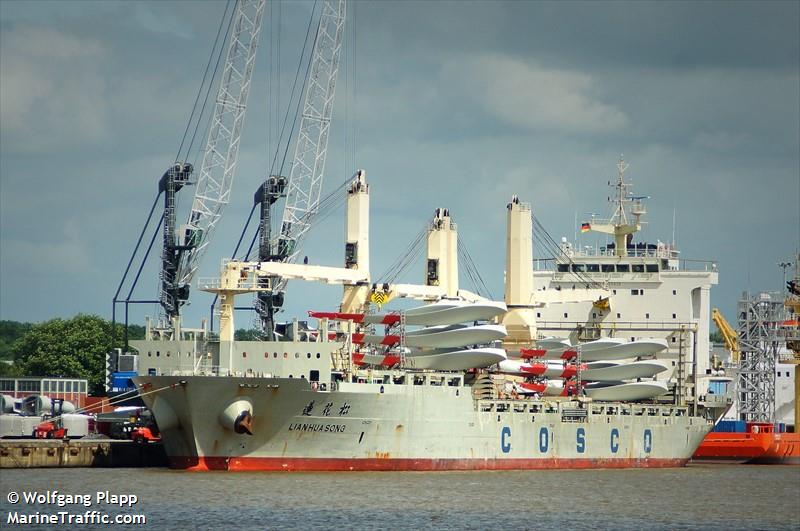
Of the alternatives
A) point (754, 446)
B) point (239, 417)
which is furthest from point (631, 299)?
point (239, 417)

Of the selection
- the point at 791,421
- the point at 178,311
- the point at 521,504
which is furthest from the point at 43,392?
the point at 791,421

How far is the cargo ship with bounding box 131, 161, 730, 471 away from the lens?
5994cm

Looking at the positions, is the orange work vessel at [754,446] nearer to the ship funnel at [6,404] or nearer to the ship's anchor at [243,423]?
the ship's anchor at [243,423]

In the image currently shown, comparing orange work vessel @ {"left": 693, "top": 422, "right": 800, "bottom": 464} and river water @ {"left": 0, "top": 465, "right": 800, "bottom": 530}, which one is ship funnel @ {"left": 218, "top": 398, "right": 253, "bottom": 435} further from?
orange work vessel @ {"left": 693, "top": 422, "right": 800, "bottom": 464}

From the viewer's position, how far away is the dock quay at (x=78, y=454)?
61688 mm

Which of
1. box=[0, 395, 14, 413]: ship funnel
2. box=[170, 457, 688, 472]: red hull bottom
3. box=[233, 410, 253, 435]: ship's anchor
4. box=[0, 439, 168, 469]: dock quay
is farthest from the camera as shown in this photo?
box=[0, 395, 14, 413]: ship funnel

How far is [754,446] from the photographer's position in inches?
3118

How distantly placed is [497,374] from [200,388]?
56.7ft

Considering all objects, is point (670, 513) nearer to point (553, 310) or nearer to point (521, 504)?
point (521, 504)

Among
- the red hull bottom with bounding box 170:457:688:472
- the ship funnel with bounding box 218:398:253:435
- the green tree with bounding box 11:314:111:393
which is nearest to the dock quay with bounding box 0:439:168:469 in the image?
the red hull bottom with bounding box 170:457:688:472

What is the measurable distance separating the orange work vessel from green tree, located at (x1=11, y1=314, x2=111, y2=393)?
4050cm

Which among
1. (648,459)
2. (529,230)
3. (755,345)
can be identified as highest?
(529,230)

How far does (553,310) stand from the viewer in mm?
83188

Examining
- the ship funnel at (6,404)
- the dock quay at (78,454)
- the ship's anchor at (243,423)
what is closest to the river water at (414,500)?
the dock quay at (78,454)
